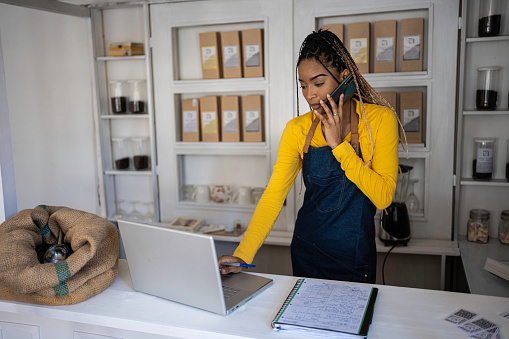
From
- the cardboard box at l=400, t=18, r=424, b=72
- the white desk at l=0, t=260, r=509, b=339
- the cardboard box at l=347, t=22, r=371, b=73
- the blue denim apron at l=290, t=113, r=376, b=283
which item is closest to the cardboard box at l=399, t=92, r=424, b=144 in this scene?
the cardboard box at l=400, t=18, r=424, b=72

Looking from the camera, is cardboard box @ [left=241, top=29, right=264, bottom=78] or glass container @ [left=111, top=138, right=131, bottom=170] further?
glass container @ [left=111, top=138, right=131, bottom=170]

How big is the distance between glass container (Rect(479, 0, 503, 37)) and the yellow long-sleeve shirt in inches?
50.0

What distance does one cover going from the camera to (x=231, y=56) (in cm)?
300

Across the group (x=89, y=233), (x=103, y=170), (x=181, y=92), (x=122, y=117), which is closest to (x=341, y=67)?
(x=89, y=233)

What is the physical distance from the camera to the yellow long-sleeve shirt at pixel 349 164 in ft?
5.17

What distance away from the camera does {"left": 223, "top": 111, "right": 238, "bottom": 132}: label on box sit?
3.05 meters

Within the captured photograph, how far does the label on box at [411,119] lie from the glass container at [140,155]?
1807 mm

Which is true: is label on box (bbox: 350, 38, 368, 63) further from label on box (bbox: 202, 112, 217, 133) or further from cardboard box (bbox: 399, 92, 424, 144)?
label on box (bbox: 202, 112, 217, 133)

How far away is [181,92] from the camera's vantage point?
312 cm

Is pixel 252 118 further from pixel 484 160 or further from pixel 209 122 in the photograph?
pixel 484 160

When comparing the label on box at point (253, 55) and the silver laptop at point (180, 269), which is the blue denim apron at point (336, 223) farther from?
the label on box at point (253, 55)

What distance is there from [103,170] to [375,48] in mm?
2098

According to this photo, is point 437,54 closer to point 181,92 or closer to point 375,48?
point 375,48

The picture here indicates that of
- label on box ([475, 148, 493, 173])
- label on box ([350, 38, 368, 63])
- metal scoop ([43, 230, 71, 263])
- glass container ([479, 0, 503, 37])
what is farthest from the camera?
label on box ([350, 38, 368, 63])
